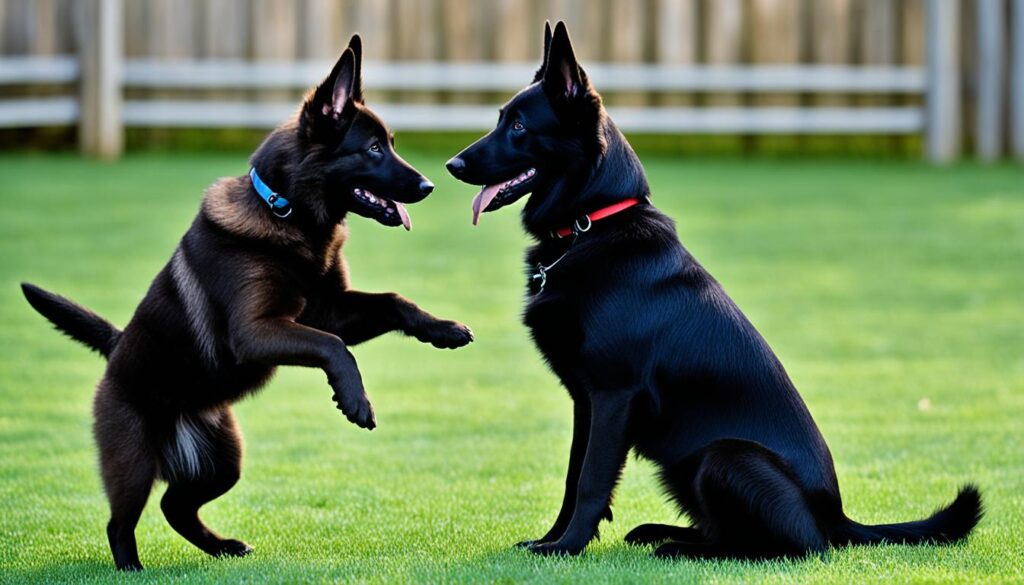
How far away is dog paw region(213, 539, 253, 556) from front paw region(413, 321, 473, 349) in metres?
0.91

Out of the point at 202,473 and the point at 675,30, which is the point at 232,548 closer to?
the point at 202,473

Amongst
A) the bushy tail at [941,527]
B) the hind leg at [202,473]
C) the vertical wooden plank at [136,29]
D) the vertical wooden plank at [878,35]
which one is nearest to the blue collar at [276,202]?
the hind leg at [202,473]

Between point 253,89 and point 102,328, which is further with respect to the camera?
point 253,89

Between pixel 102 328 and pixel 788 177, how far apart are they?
9.10 m

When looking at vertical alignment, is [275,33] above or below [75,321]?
above

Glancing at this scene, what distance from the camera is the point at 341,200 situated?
5.18 meters

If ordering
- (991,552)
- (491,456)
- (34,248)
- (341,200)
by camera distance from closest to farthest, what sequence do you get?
1. (991,552)
2. (341,200)
3. (491,456)
4. (34,248)

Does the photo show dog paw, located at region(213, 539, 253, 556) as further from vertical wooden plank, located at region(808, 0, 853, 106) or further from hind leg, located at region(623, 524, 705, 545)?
vertical wooden plank, located at region(808, 0, 853, 106)

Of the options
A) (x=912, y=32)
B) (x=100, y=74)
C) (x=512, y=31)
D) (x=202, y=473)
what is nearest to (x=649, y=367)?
(x=202, y=473)

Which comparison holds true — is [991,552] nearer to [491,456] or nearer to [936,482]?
[936,482]

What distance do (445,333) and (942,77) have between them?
382 inches

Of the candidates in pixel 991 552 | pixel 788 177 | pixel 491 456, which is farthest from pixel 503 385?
pixel 788 177

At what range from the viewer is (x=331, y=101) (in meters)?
5.17

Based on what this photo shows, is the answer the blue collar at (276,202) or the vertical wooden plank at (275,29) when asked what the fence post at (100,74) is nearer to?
the vertical wooden plank at (275,29)
